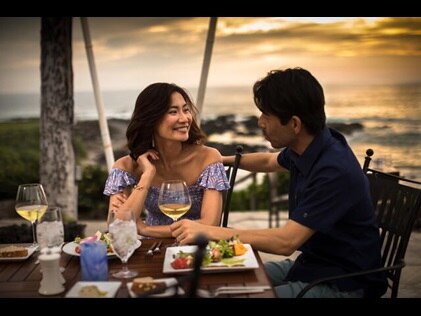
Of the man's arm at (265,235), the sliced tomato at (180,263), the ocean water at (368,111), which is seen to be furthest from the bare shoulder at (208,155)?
the ocean water at (368,111)

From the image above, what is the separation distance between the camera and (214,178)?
2.51 metres

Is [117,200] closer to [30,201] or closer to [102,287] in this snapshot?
[30,201]

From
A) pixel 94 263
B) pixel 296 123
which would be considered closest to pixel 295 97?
pixel 296 123

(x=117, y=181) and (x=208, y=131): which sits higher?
(x=117, y=181)

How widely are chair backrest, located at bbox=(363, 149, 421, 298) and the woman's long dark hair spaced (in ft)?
2.88

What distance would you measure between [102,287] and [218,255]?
38 centimetres

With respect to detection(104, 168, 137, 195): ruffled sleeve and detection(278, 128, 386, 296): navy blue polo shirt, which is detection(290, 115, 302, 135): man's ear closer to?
detection(278, 128, 386, 296): navy blue polo shirt

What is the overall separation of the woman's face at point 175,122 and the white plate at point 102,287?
1043mm

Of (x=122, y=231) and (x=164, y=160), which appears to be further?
(x=164, y=160)

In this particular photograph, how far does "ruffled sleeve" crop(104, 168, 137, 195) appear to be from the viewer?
2.49 m

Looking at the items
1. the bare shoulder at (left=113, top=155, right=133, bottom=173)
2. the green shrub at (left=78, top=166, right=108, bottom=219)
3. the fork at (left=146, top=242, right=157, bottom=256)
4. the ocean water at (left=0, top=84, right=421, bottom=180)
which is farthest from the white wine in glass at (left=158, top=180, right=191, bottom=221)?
the green shrub at (left=78, top=166, right=108, bottom=219)

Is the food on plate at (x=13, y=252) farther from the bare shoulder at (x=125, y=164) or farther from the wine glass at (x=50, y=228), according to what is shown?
the bare shoulder at (x=125, y=164)
